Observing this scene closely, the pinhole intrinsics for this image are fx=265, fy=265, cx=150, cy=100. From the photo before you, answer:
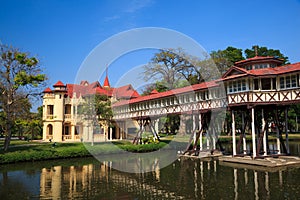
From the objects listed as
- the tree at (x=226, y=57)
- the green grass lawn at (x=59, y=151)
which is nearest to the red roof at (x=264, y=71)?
the green grass lawn at (x=59, y=151)

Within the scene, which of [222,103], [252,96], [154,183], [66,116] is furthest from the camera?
[66,116]

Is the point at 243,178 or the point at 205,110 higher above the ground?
the point at 205,110

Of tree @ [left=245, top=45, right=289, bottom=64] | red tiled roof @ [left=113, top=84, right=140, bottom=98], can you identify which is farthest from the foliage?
red tiled roof @ [left=113, top=84, right=140, bottom=98]

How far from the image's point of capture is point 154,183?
54.5 feet

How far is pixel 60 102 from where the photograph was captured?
44094mm

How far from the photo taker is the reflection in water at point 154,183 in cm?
1365

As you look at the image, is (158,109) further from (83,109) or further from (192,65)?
(192,65)

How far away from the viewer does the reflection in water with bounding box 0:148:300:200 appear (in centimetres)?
1365

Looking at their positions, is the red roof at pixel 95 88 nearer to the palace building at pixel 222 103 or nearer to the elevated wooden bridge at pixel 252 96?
the palace building at pixel 222 103

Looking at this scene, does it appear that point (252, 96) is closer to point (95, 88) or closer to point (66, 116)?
point (95, 88)

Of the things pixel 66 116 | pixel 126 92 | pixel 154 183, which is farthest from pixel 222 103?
pixel 66 116

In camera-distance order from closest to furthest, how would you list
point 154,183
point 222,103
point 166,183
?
point 166,183, point 154,183, point 222,103

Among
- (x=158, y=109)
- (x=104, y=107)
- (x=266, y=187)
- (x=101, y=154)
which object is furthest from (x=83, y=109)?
(x=266, y=187)

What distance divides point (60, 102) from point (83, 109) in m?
10.4
